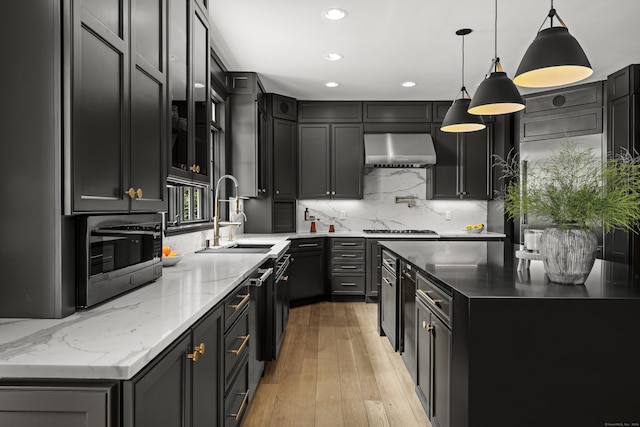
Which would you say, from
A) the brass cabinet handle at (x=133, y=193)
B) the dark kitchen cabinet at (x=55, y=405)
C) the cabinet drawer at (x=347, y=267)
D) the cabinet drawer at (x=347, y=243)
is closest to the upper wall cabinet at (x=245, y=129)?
the cabinet drawer at (x=347, y=243)

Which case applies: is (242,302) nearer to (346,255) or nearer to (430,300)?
(430,300)

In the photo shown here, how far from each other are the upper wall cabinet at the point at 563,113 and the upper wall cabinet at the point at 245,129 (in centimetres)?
340

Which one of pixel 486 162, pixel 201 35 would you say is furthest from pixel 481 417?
pixel 486 162

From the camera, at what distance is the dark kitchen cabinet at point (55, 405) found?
0.89m

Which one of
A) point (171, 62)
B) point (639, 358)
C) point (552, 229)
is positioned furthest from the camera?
point (171, 62)

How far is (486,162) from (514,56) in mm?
1894

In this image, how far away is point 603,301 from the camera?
1.48m

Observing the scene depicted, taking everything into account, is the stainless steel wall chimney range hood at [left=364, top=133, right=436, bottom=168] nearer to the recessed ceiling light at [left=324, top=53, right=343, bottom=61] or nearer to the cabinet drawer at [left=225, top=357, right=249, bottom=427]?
the recessed ceiling light at [left=324, top=53, right=343, bottom=61]

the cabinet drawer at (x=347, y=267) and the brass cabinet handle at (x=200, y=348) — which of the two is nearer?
the brass cabinet handle at (x=200, y=348)

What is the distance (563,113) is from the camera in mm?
5039

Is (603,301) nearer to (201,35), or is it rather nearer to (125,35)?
(125,35)

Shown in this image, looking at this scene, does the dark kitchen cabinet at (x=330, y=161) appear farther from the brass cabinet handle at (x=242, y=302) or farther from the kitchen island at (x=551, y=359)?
the kitchen island at (x=551, y=359)

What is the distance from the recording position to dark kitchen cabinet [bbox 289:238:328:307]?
198 inches

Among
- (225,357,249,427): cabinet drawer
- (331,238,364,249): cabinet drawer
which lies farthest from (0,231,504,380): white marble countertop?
(331,238,364,249): cabinet drawer
